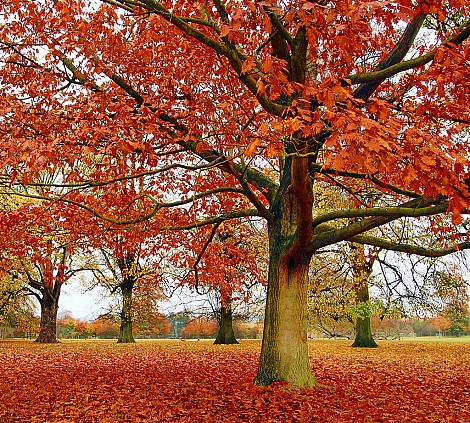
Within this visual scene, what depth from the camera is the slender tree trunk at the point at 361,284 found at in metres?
19.8

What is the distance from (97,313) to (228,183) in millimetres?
22698

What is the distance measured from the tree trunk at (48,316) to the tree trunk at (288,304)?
23.1 meters

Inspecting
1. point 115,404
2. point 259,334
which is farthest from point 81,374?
point 259,334

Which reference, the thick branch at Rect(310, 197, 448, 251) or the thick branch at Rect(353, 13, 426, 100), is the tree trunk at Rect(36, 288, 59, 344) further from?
the thick branch at Rect(353, 13, 426, 100)

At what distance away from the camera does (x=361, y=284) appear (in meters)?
21.5

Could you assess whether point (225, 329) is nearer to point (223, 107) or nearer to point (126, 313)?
point (126, 313)

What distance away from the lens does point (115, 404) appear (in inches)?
294

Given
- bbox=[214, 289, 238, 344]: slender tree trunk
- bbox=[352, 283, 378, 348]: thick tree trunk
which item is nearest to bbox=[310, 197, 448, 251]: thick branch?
bbox=[352, 283, 378, 348]: thick tree trunk

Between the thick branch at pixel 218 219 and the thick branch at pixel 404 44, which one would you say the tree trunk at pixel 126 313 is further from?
the thick branch at pixel 404 44

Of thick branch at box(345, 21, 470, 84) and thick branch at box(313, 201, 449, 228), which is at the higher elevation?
thick branch at box(345, 21, 470, 84)

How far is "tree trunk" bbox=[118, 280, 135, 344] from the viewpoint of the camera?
26781mm

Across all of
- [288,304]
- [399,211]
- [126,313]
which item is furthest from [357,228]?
[126,313]

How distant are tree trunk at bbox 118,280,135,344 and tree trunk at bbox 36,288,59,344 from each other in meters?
4.68

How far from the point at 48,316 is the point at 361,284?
19.5m
